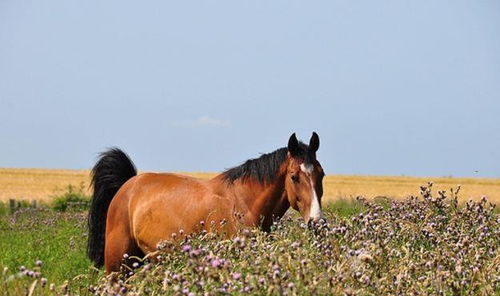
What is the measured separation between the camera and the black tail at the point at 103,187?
39.6ft

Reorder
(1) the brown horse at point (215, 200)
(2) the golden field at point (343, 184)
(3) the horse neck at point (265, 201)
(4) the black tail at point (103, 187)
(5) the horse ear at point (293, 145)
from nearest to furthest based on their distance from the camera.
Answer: (1) the brown horse at point (215, 200) < (5) the horse ear at point (293, 145) < (3) the horse neck at point (265, 201) < (4) the black tail at point (103, 187) < (2) the golden field at point (343, 184)

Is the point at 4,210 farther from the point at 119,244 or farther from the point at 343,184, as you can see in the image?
the point at 343,184

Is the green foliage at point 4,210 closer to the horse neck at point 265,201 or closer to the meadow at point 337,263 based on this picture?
the horse neck at point 265,201

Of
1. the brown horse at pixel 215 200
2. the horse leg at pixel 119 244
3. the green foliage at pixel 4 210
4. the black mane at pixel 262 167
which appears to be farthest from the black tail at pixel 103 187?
the green foliage at pixel 4 210

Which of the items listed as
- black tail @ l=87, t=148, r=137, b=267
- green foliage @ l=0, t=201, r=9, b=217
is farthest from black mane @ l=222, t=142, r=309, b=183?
green foliage @ l=0, t=201, r=9, b=217

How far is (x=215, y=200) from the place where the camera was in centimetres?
982

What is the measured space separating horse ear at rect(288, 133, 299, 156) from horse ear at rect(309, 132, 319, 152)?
16 centimetres

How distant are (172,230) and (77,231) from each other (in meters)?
9.25

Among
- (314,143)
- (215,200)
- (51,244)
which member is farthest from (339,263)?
(51,244)

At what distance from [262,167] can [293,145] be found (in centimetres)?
56

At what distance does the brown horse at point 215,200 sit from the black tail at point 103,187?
Answer: 0.39m

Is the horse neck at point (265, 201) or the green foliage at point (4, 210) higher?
the horse neck at point (265, 201)

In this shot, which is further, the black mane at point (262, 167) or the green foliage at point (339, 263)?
the black mane at point (262, 167)

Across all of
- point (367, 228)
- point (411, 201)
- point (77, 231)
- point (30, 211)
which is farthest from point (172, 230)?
point (30, 211)
